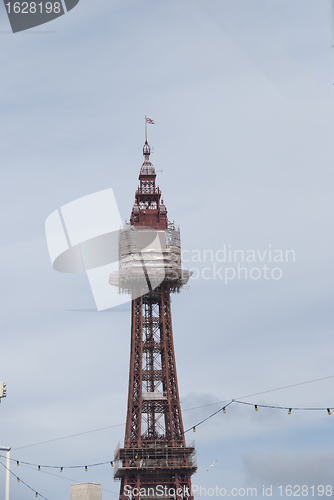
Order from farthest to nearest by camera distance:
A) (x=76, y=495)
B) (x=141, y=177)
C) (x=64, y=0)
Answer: (x=141, y=177), (x=76, y=495), (x=64, y=0)

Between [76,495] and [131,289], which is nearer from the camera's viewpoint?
[76,495]

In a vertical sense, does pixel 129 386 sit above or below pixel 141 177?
below

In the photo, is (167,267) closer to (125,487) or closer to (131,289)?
(131,289)

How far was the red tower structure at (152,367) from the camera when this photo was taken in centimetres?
13138

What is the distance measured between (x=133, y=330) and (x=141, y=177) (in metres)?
26.5

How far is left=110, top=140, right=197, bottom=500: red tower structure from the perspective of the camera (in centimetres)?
13138

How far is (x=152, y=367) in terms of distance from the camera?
13950 cm

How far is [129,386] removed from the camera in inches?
5413

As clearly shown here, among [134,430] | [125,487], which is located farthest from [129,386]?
[125,487]

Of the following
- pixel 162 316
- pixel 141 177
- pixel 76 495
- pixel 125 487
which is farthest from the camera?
pixel 141 177

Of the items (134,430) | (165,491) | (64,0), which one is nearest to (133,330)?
(134,430)

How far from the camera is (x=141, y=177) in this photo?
498 feet

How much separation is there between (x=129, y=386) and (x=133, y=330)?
349 inches

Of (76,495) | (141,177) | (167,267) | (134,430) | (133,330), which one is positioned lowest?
(76,495)
